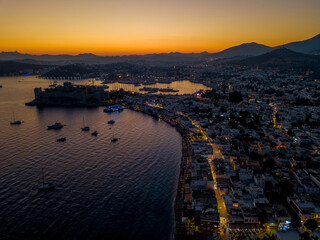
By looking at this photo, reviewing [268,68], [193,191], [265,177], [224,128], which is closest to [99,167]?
[193,191]

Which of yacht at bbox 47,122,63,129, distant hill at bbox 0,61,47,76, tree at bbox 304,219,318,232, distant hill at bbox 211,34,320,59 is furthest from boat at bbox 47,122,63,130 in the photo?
distant hill at bbox 211,34,320,59

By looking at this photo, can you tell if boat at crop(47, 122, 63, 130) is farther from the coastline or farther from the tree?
the tree

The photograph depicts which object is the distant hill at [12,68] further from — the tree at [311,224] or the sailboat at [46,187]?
the tree at [311,224]

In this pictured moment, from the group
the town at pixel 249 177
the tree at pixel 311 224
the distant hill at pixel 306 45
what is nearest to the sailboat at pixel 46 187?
the town at pixel 249 177

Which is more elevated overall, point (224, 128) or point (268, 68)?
point (268, 68)

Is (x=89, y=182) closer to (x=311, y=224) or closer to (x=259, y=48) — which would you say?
(x=311, y=224)

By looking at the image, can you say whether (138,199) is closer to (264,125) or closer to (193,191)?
(193,191)
